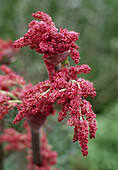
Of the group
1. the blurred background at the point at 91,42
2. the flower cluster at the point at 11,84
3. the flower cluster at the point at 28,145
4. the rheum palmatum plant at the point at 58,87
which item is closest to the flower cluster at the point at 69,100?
the rheum palmatum plant at the point at 58,87

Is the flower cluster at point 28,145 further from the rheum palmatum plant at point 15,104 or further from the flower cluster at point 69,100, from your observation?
the flower cluster at point 69,100

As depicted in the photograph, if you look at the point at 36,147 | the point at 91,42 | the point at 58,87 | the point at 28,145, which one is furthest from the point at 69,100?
the point at 91,42

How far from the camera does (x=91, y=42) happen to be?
2.64 meters

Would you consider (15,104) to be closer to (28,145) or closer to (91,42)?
(28,145)

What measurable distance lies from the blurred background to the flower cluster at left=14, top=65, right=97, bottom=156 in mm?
1232

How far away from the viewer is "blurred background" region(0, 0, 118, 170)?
177 centimetres

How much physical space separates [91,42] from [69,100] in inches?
Result: 89.7

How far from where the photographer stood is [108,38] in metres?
2.47

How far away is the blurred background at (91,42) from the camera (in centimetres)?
177

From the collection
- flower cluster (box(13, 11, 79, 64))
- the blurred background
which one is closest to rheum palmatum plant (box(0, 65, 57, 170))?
flower cluster (box(13, 11, 79, 64))

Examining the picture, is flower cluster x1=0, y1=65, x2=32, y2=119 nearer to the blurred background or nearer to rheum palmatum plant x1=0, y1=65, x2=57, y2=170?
rheum palmatum plant x1=0, y1=65, x2=57, y2=170

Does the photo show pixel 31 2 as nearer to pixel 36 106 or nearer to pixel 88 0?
pixel 88 0

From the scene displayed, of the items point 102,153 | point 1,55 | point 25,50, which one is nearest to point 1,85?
point 1,55

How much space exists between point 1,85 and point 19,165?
1.71 feet
